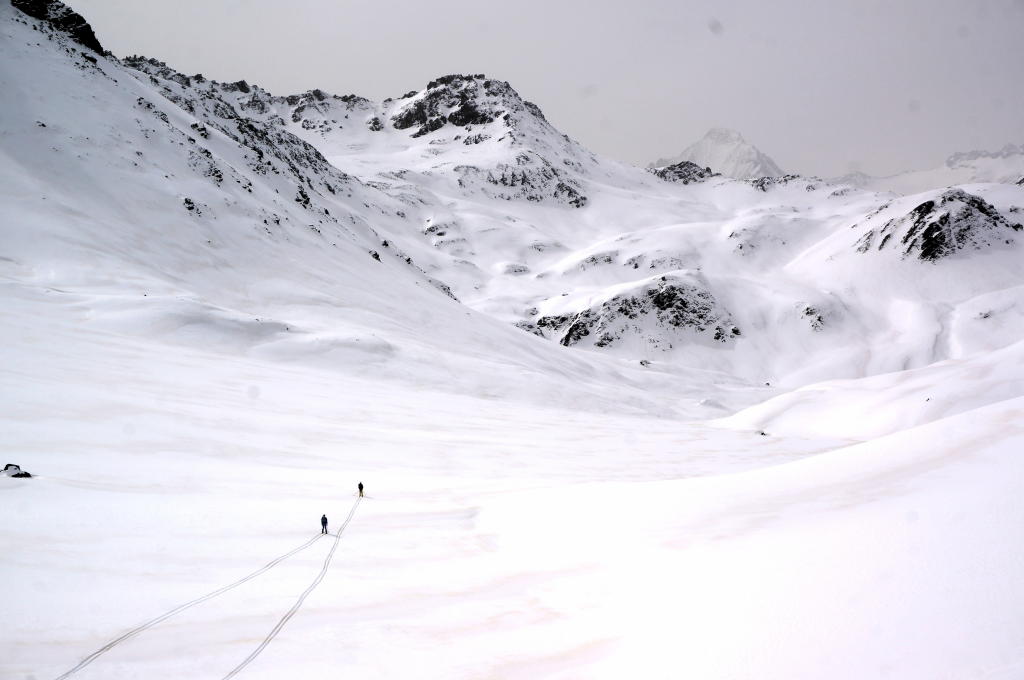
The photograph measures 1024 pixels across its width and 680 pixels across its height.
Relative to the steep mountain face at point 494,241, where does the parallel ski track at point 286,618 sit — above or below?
below

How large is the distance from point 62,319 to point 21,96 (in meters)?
43.6

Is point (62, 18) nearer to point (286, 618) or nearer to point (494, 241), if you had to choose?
point (286, 618)

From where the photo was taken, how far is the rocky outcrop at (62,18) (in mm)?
63469

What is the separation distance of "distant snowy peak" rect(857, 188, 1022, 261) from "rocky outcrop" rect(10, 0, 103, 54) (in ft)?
464

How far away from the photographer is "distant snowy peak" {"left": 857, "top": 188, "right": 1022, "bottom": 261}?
4193 inches

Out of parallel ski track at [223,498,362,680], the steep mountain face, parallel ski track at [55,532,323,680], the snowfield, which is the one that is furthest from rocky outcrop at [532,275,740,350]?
parallel ski track at [55,532,323,680]

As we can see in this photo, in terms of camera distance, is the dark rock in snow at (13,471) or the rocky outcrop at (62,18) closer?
the dark rock in snow at (13,471)

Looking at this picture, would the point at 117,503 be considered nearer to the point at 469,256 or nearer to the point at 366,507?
the point at 366,507

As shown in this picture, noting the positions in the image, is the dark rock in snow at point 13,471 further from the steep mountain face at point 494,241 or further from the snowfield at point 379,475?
the steep mountain face at point 494,241

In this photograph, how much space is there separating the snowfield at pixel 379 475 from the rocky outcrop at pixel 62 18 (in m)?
0.97

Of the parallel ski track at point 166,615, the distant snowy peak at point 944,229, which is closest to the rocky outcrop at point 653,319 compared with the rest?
the distant snowy peak at point 944,229

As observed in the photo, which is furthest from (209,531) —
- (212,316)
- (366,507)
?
(212,316)

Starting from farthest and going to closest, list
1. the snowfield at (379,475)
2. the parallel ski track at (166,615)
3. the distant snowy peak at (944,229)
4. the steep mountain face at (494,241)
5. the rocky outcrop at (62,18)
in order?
the distant snowy peak at (944,229)
the rocky outcrop at (62,18)
the steep mountain face at (494,241)
the snowfield at (379,475)
the parallel ski track at (166,615)

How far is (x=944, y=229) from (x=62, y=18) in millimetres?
153499
